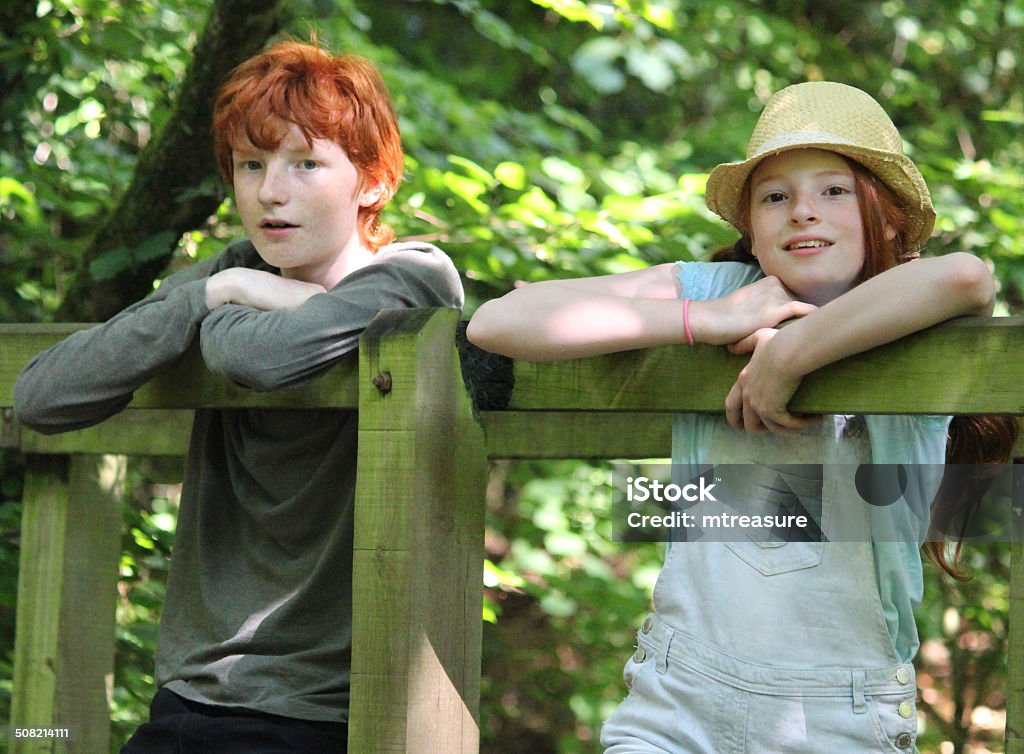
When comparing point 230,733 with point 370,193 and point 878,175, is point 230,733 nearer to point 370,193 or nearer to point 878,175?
point 370,193

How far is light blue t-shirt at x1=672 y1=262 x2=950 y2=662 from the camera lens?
1.58m

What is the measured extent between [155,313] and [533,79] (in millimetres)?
5386

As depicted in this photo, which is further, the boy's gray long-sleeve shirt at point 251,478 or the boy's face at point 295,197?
the boy's face at point 295,197

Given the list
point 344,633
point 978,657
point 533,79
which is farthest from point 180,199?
point 533,79

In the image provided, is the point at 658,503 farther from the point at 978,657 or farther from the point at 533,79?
the point at 533,79

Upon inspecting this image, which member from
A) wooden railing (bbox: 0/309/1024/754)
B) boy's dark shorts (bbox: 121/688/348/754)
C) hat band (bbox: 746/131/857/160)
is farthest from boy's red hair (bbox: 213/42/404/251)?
boy's dark shorts (bbox: 121/688/348/754)

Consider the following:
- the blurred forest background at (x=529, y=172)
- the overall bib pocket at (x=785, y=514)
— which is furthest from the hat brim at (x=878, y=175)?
the blurred forest background at (x=529, y=172)

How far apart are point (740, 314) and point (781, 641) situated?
41cm

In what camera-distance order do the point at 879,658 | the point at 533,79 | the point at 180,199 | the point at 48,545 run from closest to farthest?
the point at 879,658
the point at 48,545
the point at 180,199
the point at 533,79

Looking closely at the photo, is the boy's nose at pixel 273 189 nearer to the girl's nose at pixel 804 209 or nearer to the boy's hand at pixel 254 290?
the boy's hand at pixel 254 290

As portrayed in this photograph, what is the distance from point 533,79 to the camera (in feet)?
22.7

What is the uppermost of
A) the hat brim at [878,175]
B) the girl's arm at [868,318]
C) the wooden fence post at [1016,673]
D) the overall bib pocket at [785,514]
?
the hat brim at [878,175]

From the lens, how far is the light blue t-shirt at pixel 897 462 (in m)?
1.58

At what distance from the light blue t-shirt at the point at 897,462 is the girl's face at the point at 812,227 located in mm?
109
